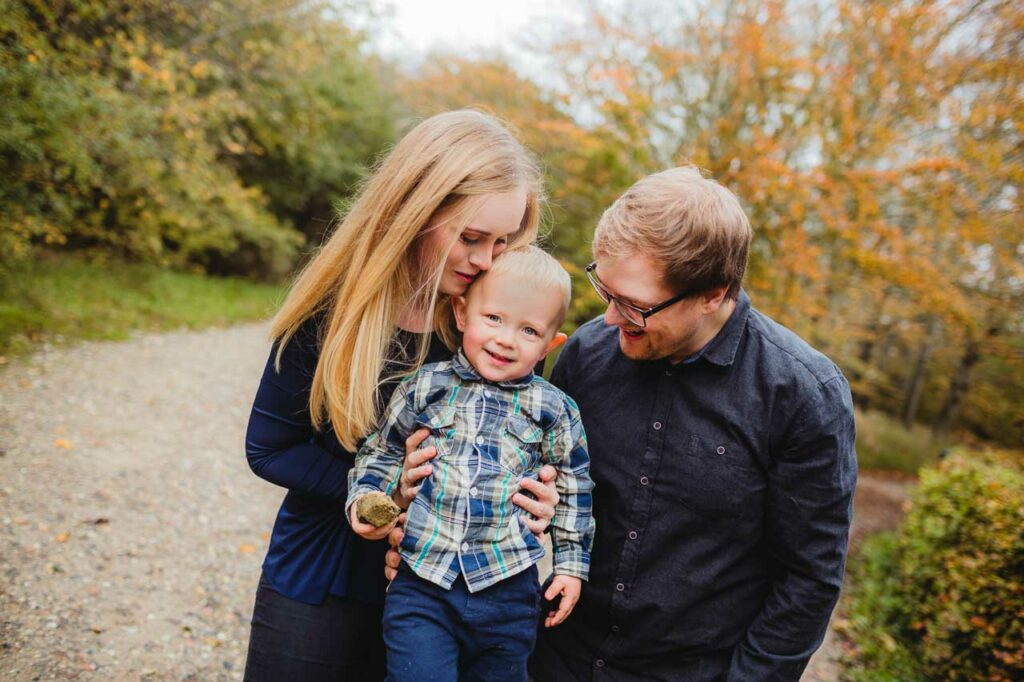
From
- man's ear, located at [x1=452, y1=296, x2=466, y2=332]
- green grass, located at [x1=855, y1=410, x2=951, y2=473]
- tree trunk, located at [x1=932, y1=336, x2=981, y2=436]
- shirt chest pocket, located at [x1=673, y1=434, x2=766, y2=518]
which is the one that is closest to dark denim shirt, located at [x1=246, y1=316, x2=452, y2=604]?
man's ear, located at [x1=452, y1=296, x2=466, y2=332]

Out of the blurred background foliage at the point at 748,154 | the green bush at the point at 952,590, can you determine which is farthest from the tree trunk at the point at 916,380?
the green bush at the point at 952,590

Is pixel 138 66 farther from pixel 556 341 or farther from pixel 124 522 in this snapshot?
pixel 556 341

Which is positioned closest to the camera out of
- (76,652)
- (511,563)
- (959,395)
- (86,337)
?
(511,563)

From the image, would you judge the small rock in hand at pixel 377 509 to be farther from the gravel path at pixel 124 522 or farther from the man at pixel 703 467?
the gravel path at pixel 124 522

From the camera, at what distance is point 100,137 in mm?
8055

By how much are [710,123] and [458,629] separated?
365 inches

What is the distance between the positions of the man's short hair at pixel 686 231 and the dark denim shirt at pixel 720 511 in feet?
0.73

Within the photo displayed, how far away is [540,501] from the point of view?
1.94m

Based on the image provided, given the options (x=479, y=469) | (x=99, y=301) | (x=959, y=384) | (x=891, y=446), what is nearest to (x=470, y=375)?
(x=479, y=469)

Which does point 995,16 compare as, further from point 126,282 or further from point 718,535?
point 126,282

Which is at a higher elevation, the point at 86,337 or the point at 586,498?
the point at 586,498

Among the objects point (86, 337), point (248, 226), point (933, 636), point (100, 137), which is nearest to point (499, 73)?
point (248, 226)

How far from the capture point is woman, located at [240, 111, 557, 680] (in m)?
1.92

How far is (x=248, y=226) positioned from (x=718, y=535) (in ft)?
51.4
